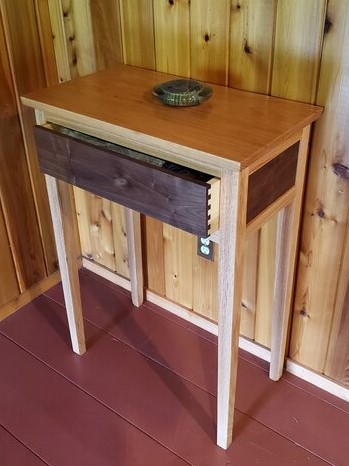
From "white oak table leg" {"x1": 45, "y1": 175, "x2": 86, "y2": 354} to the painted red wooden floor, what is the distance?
0.10m

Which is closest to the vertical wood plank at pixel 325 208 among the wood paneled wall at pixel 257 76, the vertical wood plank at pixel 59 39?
the wood paneled wall at pixel 257 76

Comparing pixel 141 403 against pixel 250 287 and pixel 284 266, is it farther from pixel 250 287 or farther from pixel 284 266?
pixel 284 266

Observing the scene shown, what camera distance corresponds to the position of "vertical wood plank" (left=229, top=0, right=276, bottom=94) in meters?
1.20

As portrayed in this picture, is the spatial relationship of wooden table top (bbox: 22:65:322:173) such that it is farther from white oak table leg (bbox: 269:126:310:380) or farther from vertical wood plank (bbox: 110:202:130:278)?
vertical wood plank (bbox: 110:202:130:278)

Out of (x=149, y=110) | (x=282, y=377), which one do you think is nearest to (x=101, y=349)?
(x=282, y=377)

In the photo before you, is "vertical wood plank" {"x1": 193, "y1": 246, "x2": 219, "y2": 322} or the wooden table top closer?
the wooden table top

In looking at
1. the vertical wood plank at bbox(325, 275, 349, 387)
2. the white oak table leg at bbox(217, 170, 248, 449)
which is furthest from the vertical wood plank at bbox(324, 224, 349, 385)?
the white oak table leg at bbox(217, 170, 248, 449)

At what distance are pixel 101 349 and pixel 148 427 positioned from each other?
13.6 inches

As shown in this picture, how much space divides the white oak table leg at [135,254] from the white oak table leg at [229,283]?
0.60 metres

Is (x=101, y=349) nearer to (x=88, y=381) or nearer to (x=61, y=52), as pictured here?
(x=88, y=381)

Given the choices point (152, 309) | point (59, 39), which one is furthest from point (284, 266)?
point (59, 39)

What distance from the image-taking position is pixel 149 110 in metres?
1.22

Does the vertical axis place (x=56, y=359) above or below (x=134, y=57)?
below

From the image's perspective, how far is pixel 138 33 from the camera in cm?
145
